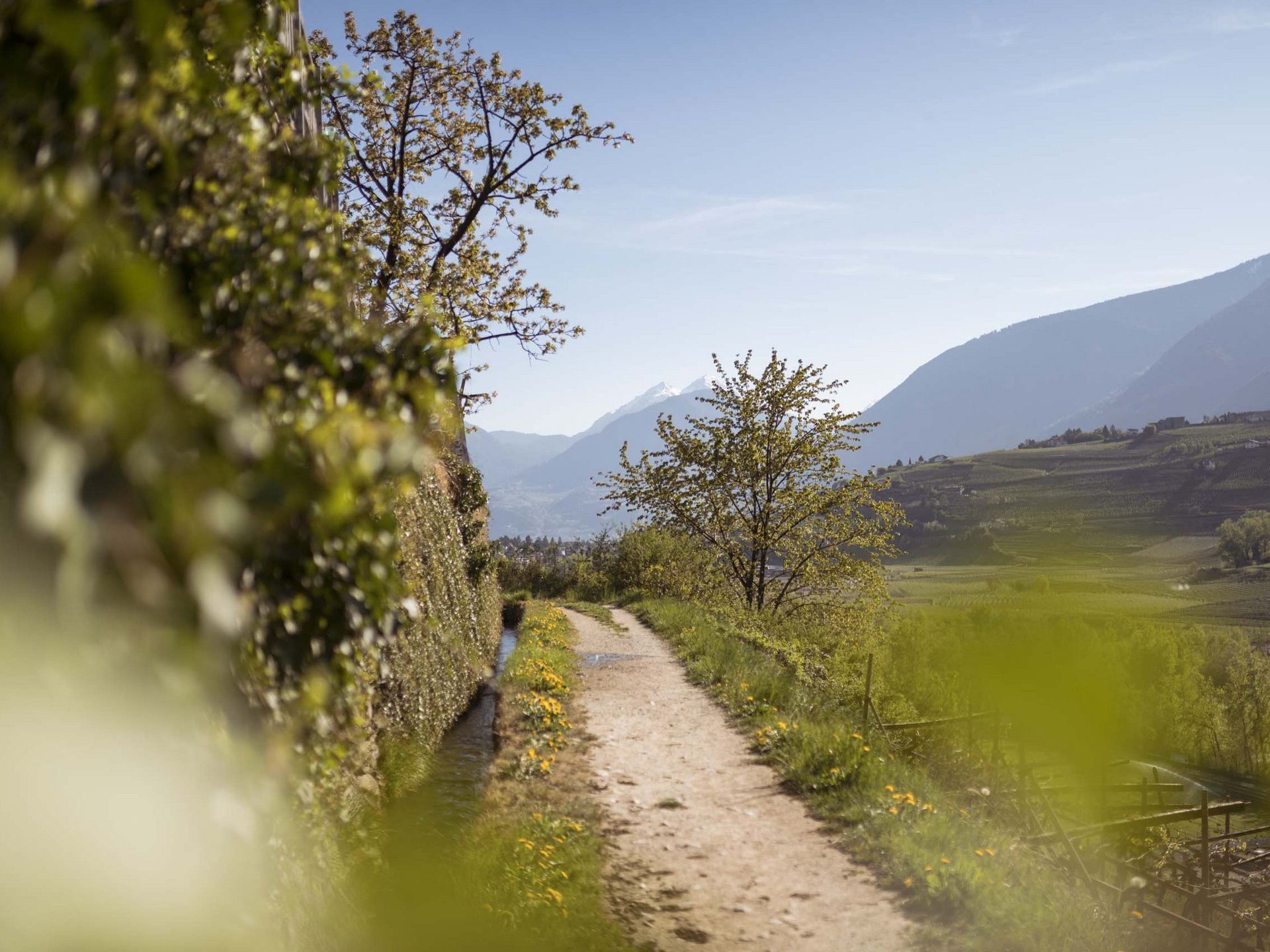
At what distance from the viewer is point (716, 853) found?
7762 millimetres

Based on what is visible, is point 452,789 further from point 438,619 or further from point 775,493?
point 775,493

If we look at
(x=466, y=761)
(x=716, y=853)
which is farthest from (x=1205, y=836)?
(x=466, y=761)

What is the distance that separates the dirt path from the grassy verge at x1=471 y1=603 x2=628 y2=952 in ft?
0.89

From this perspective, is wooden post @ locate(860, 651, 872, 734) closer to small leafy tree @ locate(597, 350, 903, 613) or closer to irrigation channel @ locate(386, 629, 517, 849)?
irrigation channel @ locate(386, 629, 517, 849)

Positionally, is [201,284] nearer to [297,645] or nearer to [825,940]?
[297,645]

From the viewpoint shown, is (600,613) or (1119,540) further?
(1119,540)

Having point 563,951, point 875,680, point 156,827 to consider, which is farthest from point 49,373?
point 875,680

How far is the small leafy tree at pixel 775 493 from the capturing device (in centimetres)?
2580

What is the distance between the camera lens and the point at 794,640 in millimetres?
22750

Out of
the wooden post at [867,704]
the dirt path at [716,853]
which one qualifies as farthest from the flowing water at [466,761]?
the wooden post at [867,704]

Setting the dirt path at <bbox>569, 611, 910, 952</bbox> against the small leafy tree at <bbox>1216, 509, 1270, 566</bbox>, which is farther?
the small leafy tree at <bbox>1216, 509, 1270, 566</bbox>

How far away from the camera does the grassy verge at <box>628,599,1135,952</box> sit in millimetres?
6426

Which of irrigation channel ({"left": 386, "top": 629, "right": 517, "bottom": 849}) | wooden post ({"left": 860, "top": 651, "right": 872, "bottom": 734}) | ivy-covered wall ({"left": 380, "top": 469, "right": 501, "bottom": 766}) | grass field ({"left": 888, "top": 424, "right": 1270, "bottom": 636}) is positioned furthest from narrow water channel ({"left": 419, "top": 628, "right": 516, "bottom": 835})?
grass field ({"left": 888, "top": 424, "right": 1270, "bottom": 636})

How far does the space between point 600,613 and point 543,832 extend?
66.5 feet
